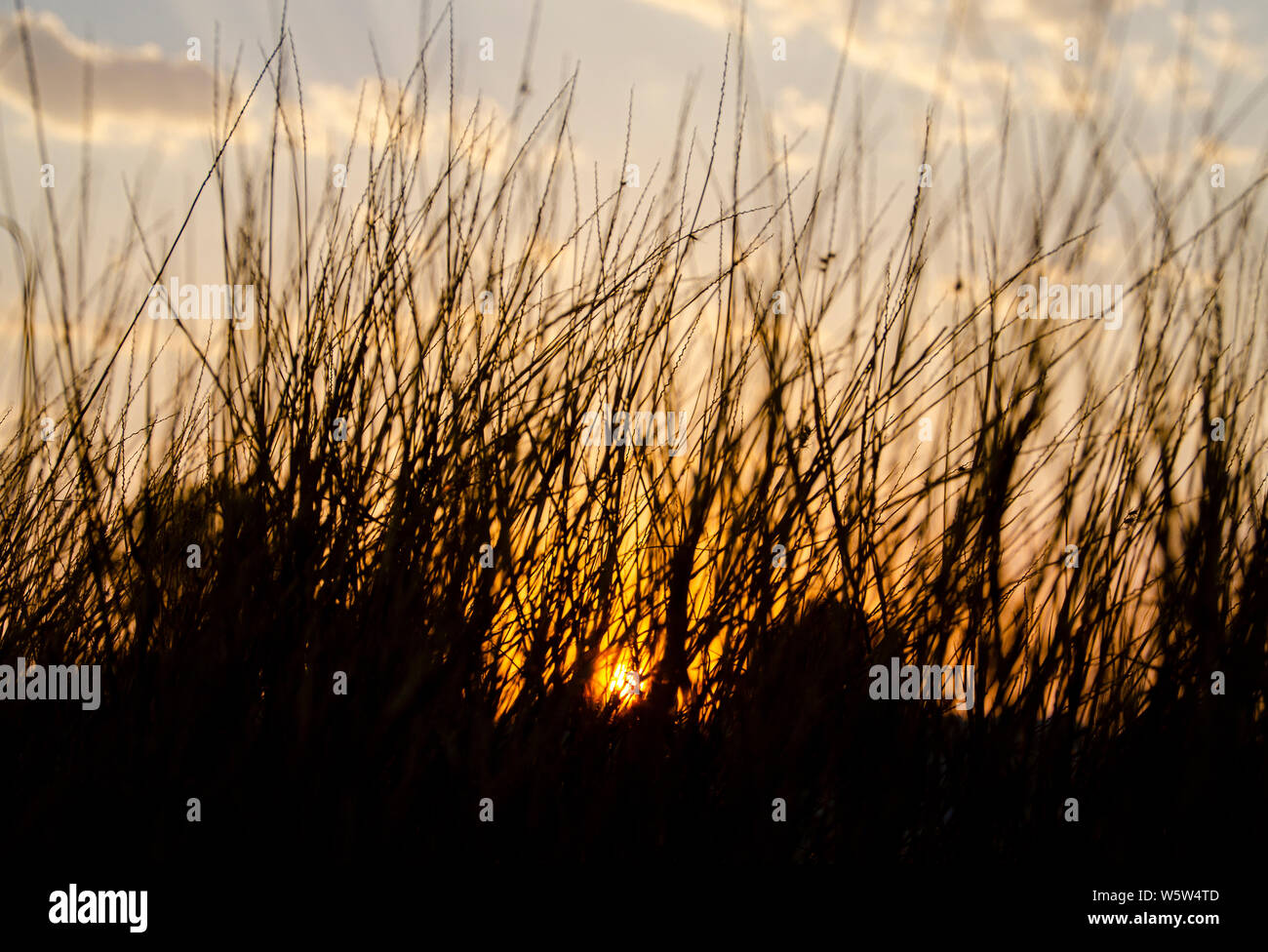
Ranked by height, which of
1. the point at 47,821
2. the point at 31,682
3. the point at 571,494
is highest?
the point at 571,494

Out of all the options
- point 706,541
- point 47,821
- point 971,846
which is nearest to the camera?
point 47,821

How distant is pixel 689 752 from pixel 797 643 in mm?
221

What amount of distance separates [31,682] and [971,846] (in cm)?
145

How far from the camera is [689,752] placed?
4.69ft

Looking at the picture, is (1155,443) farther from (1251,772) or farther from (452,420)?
(452,420)

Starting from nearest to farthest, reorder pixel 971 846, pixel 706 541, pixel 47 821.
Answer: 1. pixel 47 821
2. pixel 971 846
3. pixel 706 541

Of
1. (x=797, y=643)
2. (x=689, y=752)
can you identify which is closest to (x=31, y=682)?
(x=689, y=752)

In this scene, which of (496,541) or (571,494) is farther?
(571,494)

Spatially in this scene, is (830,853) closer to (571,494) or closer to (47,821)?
(571,494)

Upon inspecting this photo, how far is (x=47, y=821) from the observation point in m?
1.34

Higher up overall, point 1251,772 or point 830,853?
point 1251,772
